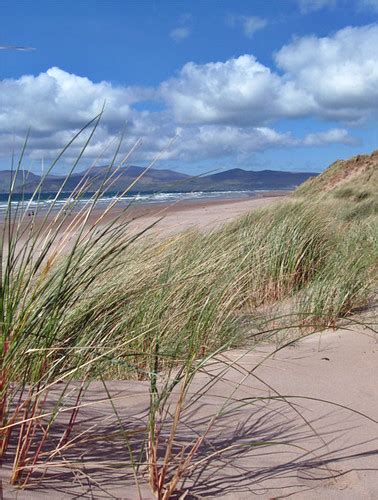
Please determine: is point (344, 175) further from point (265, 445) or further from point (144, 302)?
point (265, 445)

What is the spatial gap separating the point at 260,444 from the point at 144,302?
5.90 feet

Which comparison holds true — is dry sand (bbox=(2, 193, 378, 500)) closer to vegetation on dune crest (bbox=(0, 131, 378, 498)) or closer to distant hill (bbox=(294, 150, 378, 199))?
vegetation on dune crest (bbox=(0, 131, 378, 498))

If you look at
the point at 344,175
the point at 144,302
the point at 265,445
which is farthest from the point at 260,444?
the point at 344,175

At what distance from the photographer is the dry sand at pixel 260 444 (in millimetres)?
2037

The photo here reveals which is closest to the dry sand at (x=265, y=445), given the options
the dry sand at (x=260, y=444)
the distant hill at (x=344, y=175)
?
the dry sand at (x=260, y=444)

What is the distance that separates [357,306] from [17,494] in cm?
336

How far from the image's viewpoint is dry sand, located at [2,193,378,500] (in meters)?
2.04

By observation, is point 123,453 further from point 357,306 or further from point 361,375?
point 357,306

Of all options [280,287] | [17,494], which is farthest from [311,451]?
[280,287]

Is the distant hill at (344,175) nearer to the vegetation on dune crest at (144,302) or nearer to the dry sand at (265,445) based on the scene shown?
the vegetation on dune crest at (144,302)

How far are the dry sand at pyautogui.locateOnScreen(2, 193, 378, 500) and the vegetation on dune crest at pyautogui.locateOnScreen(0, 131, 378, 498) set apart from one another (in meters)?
0.07

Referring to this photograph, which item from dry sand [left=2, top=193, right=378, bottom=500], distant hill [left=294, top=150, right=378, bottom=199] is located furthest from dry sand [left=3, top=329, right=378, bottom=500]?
distant hill [left=294, top=150, right=378, bottom=199]

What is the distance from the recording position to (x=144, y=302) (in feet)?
12.3

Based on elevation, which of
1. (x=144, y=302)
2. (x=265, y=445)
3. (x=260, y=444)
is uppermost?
(x=144, y=302)
